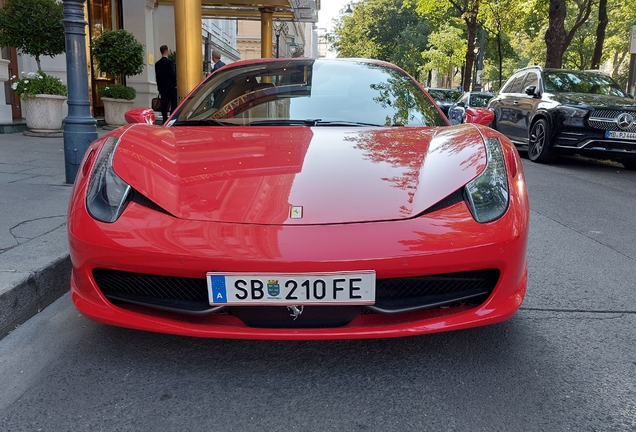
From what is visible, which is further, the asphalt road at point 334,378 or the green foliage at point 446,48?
the green foliage at point 446,48

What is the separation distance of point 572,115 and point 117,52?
25.4ft

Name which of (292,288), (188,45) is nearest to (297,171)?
(292,288)

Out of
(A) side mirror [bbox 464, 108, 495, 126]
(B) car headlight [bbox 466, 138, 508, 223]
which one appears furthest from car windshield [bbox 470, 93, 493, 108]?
(B) car headlight [bbox 466, 138, 508, 223]

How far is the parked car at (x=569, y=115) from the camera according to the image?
328 inches

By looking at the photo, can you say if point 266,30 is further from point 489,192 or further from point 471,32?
point 489,192

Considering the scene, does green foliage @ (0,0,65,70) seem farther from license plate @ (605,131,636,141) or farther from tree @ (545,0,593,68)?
tree @ (545,0,593,68)

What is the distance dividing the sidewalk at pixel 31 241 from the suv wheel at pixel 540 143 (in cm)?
693

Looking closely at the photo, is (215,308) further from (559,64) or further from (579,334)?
(559,64)

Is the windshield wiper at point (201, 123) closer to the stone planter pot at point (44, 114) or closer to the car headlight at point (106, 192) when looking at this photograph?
the car headlight at point (106, 192)

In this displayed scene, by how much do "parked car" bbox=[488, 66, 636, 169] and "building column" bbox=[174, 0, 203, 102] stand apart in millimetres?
5320

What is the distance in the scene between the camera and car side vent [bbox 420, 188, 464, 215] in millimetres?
2127

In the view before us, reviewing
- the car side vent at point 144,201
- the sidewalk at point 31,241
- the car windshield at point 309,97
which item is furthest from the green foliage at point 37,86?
the car side vent at point 144,201

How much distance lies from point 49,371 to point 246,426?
2.90ft

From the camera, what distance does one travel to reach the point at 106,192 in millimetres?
2273
